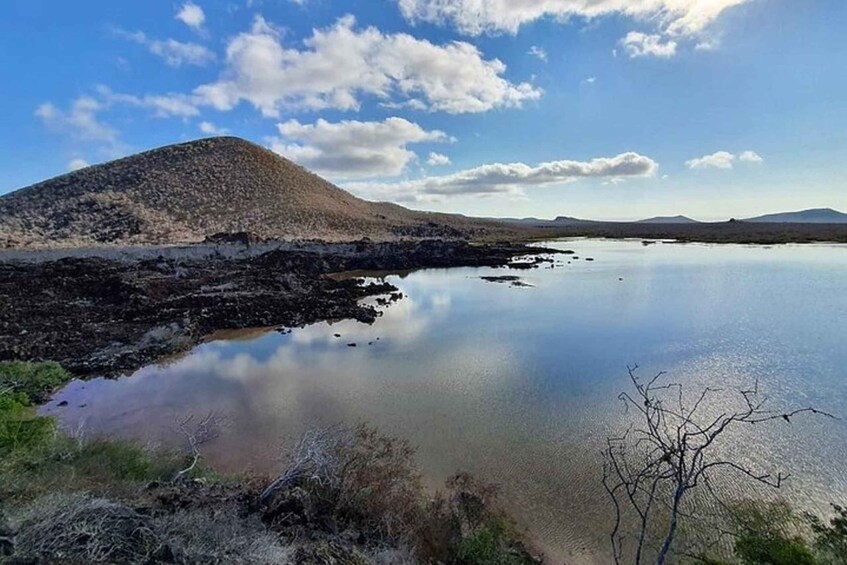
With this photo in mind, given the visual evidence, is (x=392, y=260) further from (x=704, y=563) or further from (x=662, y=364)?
(x=704, y=563)

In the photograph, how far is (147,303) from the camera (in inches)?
751

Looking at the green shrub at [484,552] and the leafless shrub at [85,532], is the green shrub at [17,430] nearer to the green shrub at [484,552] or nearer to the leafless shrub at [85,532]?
the leafless shrub at [85,532]

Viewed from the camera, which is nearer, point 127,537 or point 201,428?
point 127,537

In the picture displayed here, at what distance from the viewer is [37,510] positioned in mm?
3994

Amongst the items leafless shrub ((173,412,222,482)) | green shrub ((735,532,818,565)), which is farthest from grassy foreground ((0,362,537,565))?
green shrub ((735,532,818,565))

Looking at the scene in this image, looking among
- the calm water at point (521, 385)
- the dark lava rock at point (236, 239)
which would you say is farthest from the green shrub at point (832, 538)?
the dark lava rock at point (236, 239)

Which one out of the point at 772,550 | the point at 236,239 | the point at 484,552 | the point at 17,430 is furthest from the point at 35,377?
the point at 236,239

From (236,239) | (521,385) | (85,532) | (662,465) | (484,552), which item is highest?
(236,239)

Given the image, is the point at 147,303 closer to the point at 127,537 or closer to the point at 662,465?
the point at 127,537

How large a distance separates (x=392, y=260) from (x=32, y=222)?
4730cm

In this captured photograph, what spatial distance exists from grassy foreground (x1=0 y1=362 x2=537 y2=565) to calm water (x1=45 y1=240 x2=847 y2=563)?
128 cm

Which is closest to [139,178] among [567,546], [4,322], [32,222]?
[32,222]

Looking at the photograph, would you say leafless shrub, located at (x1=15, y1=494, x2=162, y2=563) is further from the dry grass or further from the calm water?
the calm water

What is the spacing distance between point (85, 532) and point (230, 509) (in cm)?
143
